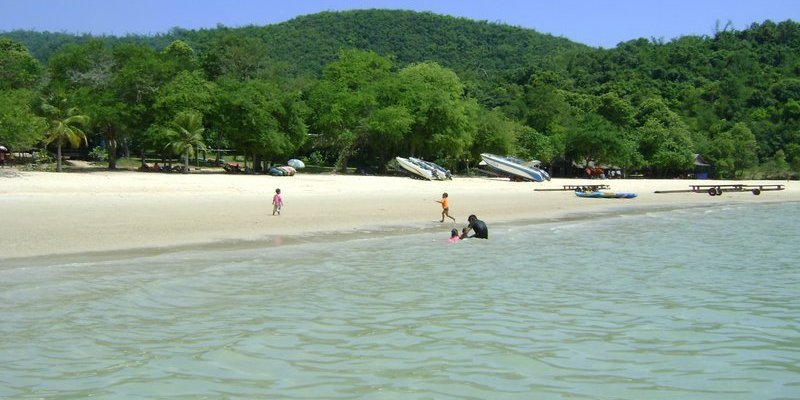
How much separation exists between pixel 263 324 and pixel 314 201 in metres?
20.4

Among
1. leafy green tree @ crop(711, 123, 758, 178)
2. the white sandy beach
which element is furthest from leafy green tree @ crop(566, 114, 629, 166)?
the white sandy beach

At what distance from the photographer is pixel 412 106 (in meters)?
53.8

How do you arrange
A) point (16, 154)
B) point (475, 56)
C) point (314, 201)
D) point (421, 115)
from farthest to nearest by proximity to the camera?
point (475, 56), point (421, 115), point (16, 154), point (314, 201)

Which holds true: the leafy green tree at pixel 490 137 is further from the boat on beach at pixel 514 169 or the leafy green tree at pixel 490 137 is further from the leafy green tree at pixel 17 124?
the leafy green tree at pixel 17 124

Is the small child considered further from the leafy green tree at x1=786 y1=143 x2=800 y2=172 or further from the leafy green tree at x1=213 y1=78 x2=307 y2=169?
the leafy green tree at x1=786 y1=143 x2=800 y2=172

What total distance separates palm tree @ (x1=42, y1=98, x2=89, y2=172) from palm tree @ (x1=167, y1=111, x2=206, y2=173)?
4.73m

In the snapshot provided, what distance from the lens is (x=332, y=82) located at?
187 feet

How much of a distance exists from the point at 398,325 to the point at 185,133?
117 feet

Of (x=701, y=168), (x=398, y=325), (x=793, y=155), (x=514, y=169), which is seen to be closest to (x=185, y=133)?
(x=514, y=169)

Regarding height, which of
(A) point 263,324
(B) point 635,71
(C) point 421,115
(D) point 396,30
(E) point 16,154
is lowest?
(A) point 263,324

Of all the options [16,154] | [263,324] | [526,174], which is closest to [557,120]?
[526,174]

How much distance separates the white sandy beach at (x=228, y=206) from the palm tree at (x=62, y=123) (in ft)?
19.7

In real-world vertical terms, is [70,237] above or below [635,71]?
below

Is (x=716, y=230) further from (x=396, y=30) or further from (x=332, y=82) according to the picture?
(x=396, y=30)
